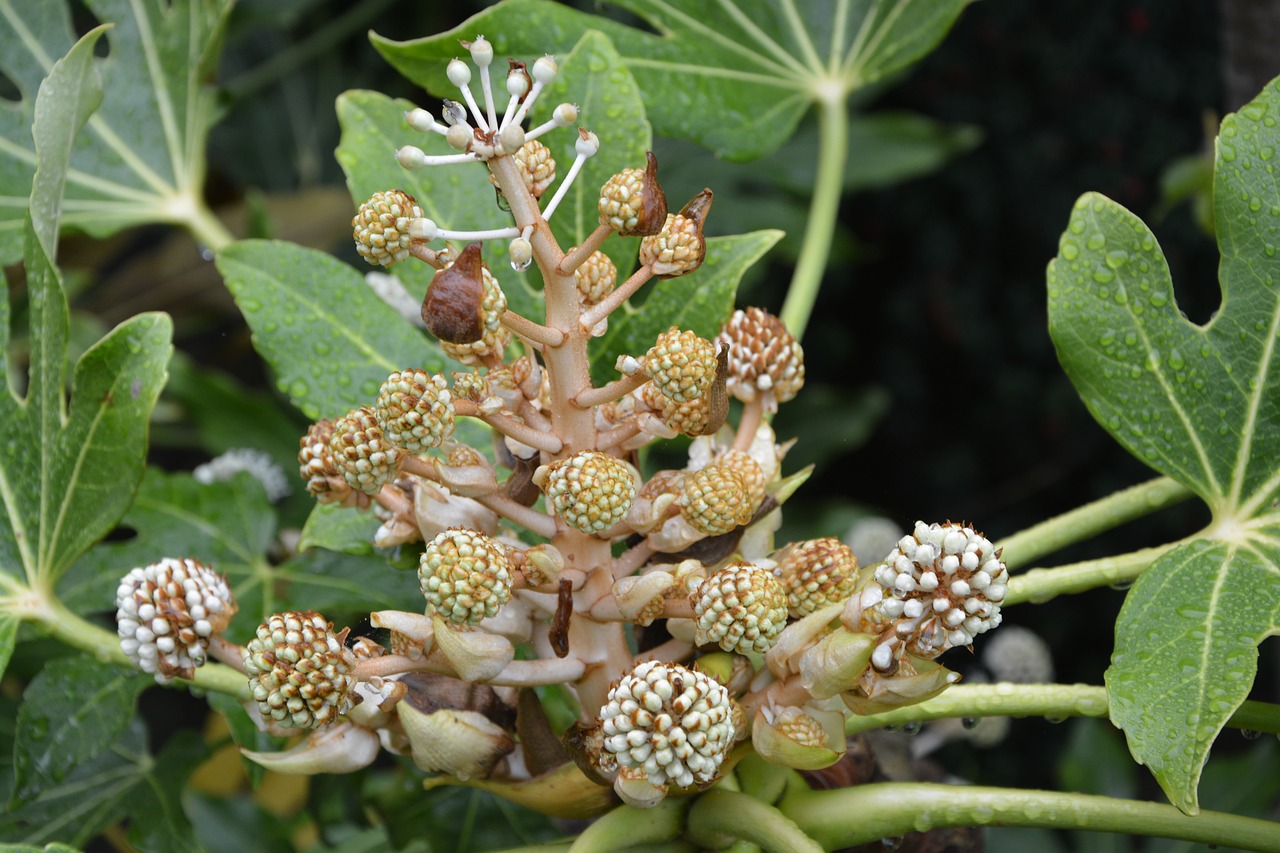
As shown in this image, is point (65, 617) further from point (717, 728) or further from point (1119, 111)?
point (1119, 111)

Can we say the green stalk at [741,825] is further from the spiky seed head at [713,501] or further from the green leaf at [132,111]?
the green leaf at [132,111]

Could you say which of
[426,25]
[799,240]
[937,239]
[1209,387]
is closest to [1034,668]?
[1209,387]

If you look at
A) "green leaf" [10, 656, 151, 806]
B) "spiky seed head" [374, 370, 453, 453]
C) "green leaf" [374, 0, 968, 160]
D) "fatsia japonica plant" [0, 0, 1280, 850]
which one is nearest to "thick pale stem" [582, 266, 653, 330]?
"fatsia japonica plant" [0, 0, 1280, 850]

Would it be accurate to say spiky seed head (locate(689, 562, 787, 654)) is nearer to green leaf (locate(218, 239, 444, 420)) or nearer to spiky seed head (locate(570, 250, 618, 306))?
spiky seed head (locate(570, 250, 618, 306))

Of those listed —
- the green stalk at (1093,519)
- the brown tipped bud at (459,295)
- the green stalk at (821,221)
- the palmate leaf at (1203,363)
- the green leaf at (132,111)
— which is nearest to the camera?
the brown tipped bud at (459,295)

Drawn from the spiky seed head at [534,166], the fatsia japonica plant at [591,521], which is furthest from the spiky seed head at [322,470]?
the spiky seed head at [534,166]

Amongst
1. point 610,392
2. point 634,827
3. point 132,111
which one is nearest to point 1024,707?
point 634,827
